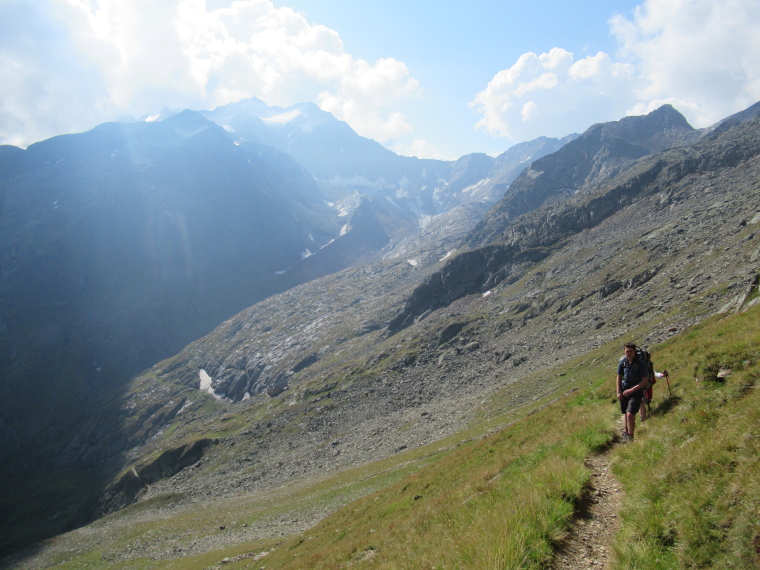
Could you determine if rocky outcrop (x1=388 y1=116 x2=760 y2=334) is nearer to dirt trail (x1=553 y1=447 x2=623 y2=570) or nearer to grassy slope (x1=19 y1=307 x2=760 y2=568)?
grassy slope (x1=19 y1=307 x2=760 y2=568)

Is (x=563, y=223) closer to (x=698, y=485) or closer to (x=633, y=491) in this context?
(x=633, y=491)

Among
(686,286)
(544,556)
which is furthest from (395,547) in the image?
(686,286)

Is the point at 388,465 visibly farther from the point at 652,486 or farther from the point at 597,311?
the point at 597,311

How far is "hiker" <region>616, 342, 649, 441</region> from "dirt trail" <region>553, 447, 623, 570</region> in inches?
102

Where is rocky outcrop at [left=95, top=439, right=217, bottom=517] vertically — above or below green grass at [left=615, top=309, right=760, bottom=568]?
below

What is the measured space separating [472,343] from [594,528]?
93.7 meters

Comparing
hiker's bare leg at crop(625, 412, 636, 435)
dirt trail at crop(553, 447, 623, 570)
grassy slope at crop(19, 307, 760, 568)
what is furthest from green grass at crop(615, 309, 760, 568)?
hiker's bare leg at crop(625, 412, 636, 435)

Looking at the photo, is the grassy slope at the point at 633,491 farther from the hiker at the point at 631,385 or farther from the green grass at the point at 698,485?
the hiker at the point at 631,385

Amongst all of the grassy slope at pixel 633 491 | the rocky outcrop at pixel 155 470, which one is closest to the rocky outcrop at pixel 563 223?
the rocky outcrop at pixel 155 470

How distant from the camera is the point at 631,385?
1224 centimetres

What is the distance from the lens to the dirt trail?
6.67 meters

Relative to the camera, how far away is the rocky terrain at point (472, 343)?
2370 inches

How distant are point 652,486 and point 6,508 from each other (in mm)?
207468

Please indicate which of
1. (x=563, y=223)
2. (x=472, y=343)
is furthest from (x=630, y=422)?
(x=563, y=223)
